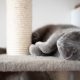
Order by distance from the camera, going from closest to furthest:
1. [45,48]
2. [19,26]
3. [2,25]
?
[45,48] → [19,26] → [2,25]

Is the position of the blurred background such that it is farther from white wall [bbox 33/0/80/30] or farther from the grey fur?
the grey fur

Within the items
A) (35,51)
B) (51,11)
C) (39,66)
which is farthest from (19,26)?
(51,11)

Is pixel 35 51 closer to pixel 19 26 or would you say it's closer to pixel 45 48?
pixel 45 48

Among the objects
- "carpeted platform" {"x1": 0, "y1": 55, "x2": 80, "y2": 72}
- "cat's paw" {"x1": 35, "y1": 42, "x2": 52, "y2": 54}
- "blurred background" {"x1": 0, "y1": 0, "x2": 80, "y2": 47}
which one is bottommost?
"carpeted platform" {"x1": 0, "y1": 55, "x2": 80, "y2": 72}

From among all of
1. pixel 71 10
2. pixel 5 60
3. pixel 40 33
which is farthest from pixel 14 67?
pixel 71 10

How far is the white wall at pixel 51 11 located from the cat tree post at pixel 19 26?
1.42ft

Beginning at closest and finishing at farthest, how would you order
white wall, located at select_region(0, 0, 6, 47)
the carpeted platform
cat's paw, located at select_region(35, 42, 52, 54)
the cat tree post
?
1. the carpeted platform
2. cat's paw, located at select_region(35, 42, 52, 54)
3. the cat tree post
4. white wall, located at select_region(0, 0, 6, 47)

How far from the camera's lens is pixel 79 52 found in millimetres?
813

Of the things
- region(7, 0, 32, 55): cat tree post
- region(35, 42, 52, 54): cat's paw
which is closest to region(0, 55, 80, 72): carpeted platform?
region(35, 42, 52, 54): cat's paw

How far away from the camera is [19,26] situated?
1113mm

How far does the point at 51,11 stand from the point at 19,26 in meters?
0.54

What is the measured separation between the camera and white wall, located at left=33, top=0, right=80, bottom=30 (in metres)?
1.57

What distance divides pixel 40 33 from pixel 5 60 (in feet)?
1.61

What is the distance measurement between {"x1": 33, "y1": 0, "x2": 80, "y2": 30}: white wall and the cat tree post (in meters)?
0.43
